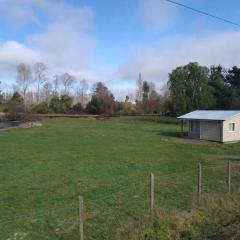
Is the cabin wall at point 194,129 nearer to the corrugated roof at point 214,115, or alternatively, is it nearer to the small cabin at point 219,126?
the small cabin at point 219,126

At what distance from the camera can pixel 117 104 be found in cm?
11862

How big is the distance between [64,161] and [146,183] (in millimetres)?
9321

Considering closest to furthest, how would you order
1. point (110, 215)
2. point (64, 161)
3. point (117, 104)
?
point (110, 215) → point (64, 161) → point (117, 104)

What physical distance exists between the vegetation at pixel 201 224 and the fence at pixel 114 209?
1.62ft

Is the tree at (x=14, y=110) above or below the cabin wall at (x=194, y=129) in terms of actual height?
above

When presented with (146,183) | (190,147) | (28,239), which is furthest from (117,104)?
(28,239)

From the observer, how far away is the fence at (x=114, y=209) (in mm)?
10737

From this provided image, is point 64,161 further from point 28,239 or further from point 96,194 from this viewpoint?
point 28,239

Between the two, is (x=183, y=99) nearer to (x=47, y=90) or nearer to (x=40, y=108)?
(x=40, y=108)

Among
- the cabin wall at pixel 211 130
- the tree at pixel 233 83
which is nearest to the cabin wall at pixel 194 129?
the cabin wall at pixel 211 130

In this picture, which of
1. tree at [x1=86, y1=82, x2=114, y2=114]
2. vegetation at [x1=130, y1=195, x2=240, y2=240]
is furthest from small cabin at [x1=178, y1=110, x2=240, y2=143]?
tree at [x1=86, y1=82, x2=114, y2=114]

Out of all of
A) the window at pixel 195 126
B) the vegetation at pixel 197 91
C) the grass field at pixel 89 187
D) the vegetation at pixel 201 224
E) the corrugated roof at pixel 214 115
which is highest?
the vegetation at pixel 197 91

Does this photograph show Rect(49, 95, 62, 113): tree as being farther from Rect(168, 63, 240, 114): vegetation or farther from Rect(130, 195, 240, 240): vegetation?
Rect(130, 195, 240, 240): vegetation

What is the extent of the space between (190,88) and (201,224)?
67.4 metres
